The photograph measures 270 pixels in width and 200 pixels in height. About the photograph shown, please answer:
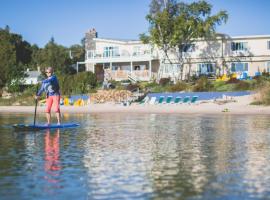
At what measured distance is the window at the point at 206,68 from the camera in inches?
2477

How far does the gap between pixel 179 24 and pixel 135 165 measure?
1857 inches

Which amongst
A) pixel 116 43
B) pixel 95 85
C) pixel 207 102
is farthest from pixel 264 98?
pixel 116 43

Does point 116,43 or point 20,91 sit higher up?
point 116,43

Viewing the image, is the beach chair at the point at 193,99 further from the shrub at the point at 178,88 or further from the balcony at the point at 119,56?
the balcony at the point at 119,56

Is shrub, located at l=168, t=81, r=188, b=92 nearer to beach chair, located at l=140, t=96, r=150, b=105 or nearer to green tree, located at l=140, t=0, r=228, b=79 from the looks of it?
beach chair, located at l=140, t=96, r=150, b=105

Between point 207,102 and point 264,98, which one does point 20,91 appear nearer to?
point 207,102

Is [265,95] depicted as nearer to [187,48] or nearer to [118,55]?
[187,48]

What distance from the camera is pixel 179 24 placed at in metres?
58.5

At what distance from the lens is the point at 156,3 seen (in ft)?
203

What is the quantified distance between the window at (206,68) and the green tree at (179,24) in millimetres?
2755

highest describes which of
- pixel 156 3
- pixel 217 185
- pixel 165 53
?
pixel 156 3

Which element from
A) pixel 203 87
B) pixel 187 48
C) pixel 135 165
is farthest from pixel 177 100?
pixel 135 165

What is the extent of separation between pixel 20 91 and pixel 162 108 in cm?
2242

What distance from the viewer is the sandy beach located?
115 ft
